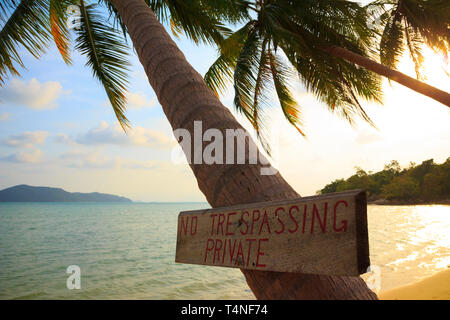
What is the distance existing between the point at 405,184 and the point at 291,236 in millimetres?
73177

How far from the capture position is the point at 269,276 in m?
1.15

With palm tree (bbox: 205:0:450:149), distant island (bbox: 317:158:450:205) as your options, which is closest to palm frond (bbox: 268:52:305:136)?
palm tree (bbox: 205:0:450:149)

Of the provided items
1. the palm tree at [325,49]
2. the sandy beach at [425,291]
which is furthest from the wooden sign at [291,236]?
the sandy beach at [425,291]

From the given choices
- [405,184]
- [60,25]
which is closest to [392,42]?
[60,25]

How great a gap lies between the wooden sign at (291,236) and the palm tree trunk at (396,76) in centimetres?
662

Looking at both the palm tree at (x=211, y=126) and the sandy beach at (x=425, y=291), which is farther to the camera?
the sandy beach at (x=425, y=291)

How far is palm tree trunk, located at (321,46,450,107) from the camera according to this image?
20.9 ft

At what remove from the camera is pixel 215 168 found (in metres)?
1.49

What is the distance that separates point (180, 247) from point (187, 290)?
9642 millimetres

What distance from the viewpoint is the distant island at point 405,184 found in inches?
2295

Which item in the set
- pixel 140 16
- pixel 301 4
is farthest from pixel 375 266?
pixel 140 16

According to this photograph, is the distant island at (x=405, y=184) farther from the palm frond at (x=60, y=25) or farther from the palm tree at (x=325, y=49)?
the palm frond at (x=60, y=25)

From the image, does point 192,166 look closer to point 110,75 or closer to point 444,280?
point 110,75
